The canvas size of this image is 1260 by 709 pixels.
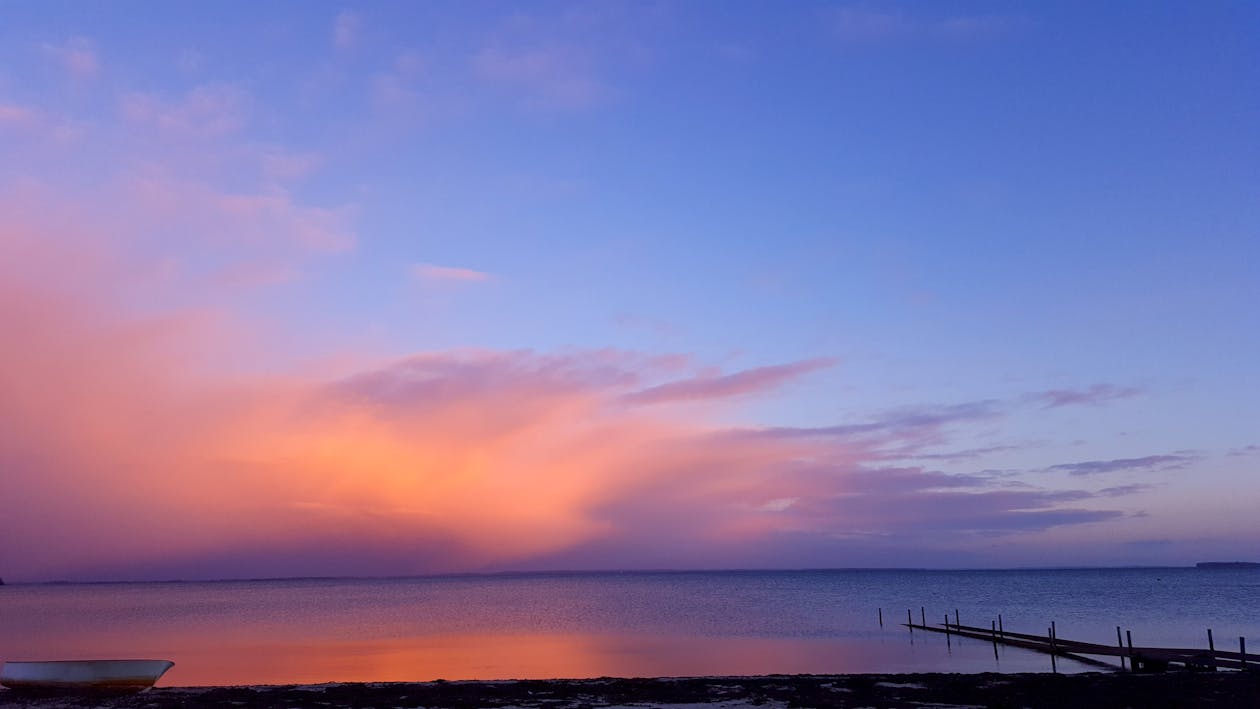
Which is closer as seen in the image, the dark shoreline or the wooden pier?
the dark shoreline

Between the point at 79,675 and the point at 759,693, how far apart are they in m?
23.0

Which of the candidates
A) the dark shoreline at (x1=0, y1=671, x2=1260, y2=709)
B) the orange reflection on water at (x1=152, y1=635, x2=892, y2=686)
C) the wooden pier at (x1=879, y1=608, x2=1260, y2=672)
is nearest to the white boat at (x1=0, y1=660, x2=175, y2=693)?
the dark shoreline at (x1=0, y1=671, x2=1260, y2=709)

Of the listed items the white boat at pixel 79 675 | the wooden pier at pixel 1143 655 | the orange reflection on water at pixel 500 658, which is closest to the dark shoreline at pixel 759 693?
the white boat at pixel 79 675

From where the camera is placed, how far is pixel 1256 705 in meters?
24.3

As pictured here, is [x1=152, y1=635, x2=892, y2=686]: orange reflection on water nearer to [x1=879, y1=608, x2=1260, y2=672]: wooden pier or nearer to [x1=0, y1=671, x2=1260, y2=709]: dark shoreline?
[x1=0, y1=671, x2=1260, y2=709]: dark shoreline

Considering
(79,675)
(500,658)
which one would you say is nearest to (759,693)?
(79,675)

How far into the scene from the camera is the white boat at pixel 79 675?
3341 cm

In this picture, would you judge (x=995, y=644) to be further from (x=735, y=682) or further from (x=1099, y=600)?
(x=1099, y=600)

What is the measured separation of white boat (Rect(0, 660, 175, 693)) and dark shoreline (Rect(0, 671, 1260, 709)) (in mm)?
773

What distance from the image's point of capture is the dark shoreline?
26484 millimetres

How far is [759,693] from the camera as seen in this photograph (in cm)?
2891

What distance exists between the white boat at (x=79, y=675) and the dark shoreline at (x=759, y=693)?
2.54 ft

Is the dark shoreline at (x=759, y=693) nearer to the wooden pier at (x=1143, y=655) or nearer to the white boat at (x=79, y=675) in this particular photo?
the white boat at (x=79, y=675)

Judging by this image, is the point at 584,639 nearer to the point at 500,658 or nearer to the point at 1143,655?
the point at 500,658
